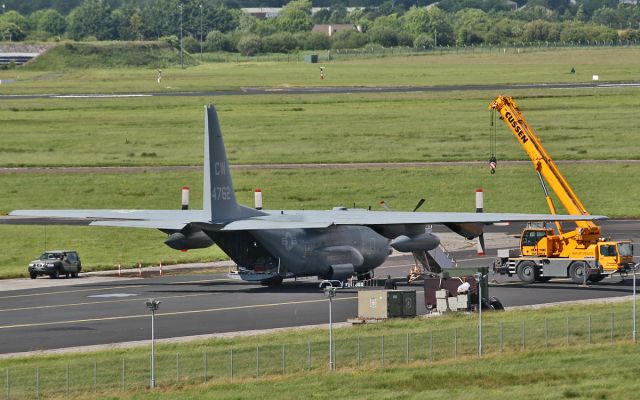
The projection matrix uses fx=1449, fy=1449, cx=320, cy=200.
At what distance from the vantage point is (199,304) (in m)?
73.9

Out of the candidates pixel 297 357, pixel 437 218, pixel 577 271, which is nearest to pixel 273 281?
pixel 437 218

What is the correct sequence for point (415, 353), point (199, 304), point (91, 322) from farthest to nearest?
point (199, 304) → point (91, 322) → point (415, 353)

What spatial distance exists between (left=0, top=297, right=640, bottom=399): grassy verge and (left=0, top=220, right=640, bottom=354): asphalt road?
15.4 feet

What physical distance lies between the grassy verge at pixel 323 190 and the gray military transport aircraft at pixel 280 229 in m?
25.8

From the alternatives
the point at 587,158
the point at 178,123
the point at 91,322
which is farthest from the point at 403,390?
the point at 178,123

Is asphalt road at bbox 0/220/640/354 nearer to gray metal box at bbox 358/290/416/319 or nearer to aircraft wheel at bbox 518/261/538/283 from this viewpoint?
aircraft wheel at bbox 518/261/538/283

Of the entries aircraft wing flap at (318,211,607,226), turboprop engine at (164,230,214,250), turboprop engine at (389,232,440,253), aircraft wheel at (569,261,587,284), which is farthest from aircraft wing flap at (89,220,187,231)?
aircraft wheel at (569,261,587,284)

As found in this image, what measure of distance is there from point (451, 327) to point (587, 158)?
7878 cm

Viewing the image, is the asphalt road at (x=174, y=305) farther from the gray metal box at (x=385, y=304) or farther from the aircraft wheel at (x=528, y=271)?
the gray metal box at (x=385, y=304)

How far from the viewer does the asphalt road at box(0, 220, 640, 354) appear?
64.3 metres

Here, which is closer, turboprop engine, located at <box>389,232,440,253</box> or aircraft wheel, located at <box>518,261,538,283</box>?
turboprop engine, located at <box>389,232,440,253</box>

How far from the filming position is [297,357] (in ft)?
182

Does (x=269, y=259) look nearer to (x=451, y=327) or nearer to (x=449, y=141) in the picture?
(x=451, y=327)

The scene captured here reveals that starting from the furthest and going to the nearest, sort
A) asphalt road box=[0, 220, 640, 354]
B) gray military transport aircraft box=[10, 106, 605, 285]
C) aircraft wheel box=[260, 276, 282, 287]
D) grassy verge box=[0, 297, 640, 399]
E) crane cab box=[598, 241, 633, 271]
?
aircraft wheel box=[260, 276, 282, 287]
crane cab box=[598, 241, 633, 271]
gray military transport aircraft box=[10, 106, 605, 285]
asphalt road box=[0, 220, 640, 354]
grassy verge box=[0, 297, 640, 399]
